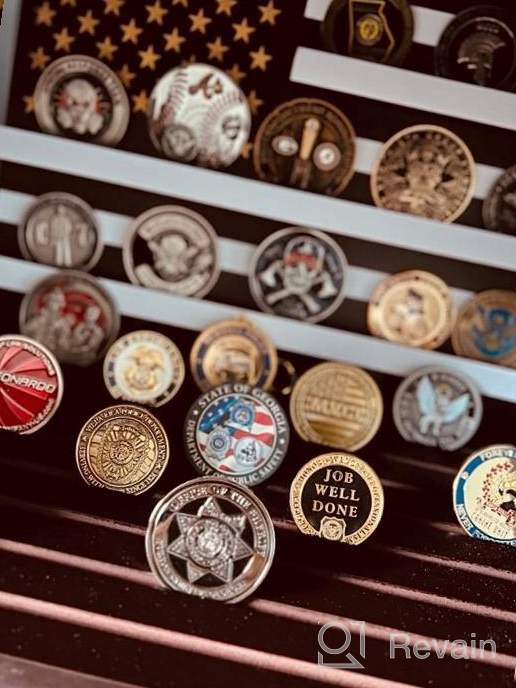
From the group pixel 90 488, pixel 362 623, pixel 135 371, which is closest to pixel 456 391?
pixel 362 623

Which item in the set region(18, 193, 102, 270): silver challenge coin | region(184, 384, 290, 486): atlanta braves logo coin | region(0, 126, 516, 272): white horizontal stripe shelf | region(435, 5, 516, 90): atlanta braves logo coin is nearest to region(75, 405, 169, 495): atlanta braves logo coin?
region(184, 384, 290, 486): atlanta braves logo coin

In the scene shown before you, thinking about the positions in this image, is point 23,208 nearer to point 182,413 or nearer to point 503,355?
point 182,413

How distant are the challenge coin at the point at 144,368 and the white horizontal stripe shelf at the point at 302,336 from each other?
0.29ft

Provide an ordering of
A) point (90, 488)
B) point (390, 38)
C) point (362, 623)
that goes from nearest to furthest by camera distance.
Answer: point (362, 623), point (90, 488), point (390, 38)

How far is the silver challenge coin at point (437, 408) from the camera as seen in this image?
102 inches

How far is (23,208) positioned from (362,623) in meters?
1.71

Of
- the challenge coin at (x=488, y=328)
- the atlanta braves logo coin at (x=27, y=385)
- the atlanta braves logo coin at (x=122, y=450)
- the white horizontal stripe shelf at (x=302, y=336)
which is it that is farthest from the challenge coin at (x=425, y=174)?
the atlanta braves logo coin at (x=27, y=385)

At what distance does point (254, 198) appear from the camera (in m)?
2.58

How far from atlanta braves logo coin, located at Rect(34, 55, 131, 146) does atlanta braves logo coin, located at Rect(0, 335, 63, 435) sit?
2.42 ft

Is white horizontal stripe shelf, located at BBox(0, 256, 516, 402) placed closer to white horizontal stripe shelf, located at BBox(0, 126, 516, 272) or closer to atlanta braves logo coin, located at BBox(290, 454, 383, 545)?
white horizontal stripe shelf, located at BBox(0, 126, 516, 272)

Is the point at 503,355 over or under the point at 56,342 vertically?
over

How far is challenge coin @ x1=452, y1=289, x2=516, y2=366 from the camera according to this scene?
8.61 feet

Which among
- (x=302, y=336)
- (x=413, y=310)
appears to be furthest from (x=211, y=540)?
(x=413, y=310)

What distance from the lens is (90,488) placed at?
88.3 inches
